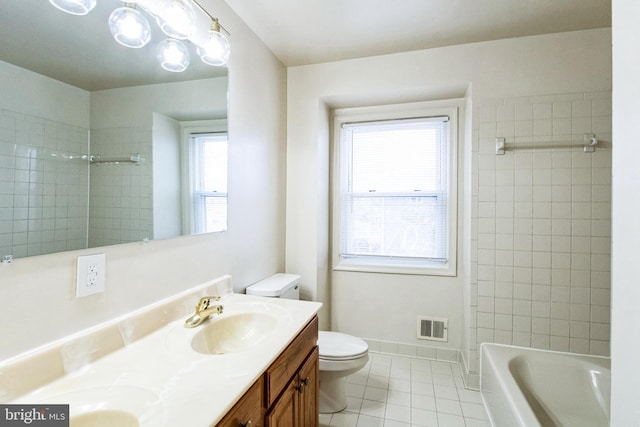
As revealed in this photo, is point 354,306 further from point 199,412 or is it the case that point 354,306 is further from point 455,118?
point 199,412

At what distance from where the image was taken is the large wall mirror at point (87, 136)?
78 cm

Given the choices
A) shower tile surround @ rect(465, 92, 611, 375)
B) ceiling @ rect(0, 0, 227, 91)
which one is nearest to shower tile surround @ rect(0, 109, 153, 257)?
ceiling @ rect(0, 0, 227, 91)

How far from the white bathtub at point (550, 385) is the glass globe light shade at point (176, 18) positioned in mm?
2211

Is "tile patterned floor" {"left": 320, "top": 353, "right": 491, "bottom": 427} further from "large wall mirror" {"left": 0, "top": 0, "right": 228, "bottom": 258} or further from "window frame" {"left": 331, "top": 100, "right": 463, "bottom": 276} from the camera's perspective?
"large wall mirror" {"left": 0, "top": 0, "right": 228, "bottom": 258}

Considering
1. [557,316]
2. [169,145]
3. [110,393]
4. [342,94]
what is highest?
[342,94]

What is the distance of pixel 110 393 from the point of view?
0.74 metres

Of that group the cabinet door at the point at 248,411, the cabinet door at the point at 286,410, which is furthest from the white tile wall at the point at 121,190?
the cabinet door at the point at 286,410

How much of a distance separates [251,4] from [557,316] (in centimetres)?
279

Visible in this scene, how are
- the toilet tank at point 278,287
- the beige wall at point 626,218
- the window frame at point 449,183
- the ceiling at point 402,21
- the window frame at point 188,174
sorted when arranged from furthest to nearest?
the window frame at point 449,183 → the toilet tank at point 278,287 → the ceiling at point 402,21 → the window frame at point 188,174 → the beige wall at point 626,218

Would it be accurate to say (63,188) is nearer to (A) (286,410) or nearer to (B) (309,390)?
(A) (286,410)

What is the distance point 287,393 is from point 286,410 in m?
0.06

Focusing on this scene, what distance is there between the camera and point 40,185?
815 millimetres

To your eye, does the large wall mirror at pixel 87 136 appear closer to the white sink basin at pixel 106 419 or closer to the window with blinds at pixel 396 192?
the white sink basin at pixel 106 419

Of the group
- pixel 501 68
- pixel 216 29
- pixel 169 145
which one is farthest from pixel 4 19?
pixel 501 68
